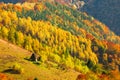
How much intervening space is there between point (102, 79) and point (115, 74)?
980cm

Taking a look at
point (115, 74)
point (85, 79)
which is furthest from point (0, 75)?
point (115, 74)

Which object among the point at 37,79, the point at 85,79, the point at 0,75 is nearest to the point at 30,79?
the point at 37,79

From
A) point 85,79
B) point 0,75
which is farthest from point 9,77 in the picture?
point 85,79

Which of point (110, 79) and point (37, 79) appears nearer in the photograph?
point (110, 79)

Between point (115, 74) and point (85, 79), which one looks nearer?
point (85, 79)

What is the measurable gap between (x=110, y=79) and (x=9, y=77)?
52688 millimetres

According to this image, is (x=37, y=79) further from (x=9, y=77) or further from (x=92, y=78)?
(x=92, y=78)

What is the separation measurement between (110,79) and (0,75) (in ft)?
178

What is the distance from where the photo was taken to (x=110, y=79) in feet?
605

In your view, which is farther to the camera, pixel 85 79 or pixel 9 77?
pixel 9 77

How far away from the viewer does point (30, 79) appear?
651 ft

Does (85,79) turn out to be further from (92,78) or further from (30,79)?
(30,79)

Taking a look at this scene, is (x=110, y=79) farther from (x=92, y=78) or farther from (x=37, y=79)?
(x=37, y=79)

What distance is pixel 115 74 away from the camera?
196 metres
